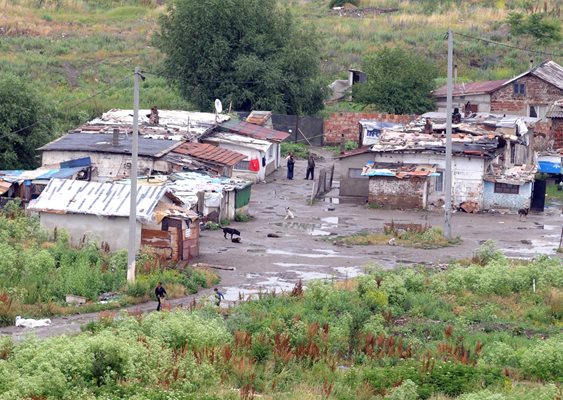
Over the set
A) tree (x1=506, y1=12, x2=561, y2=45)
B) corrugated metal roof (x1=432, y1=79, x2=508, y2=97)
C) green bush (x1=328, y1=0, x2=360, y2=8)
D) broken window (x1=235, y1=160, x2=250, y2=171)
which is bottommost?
broken window (x1=235, y1=160, x2=250, y2=171)

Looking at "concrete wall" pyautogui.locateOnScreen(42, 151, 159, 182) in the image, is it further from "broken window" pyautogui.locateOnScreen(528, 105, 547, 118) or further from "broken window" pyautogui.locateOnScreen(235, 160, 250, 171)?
"broken window" pyautogui.locateOnScreen(528, 105, 547, 118)

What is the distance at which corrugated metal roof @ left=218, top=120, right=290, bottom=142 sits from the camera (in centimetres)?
4625

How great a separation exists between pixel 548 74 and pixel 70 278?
3247 cm

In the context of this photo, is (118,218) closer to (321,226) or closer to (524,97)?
(321,226)

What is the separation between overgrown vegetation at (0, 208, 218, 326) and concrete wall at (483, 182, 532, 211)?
1428 centimetres

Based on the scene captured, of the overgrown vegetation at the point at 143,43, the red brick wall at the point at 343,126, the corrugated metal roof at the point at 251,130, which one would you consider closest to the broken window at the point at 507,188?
the corrugated metal roof at the point at 251,130

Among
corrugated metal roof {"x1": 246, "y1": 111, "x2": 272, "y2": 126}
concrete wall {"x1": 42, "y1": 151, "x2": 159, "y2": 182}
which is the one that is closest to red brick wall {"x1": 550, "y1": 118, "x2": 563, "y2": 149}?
corrugated metal roof {"x1": 246, "y1": 111, "x2": 272, "y2": 126}

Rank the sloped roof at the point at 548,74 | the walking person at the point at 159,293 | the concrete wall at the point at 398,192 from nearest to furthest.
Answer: the walking person at the point at 159,293
the concrete wall at the point at 398,192
the sloped roof at the point at 548,74

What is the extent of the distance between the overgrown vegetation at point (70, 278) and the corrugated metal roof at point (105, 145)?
9558 mm

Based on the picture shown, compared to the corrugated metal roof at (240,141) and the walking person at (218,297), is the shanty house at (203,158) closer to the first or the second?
the corrugated metal roof at (240,141)

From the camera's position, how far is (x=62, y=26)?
3007 inches

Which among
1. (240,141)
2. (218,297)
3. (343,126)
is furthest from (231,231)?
(343,126)

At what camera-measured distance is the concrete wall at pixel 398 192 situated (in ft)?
132

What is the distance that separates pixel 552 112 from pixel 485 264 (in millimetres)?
23379
